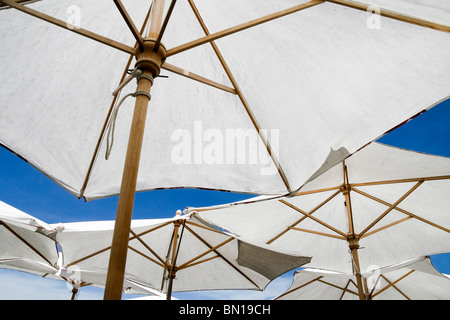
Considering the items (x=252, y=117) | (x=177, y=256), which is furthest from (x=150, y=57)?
(x=177, y=256)

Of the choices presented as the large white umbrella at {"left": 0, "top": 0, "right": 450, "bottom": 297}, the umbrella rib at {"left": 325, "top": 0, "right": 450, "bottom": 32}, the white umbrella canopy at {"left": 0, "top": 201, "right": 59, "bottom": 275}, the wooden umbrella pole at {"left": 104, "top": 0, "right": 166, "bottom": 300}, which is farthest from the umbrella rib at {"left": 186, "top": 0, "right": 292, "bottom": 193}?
the white umbrella canopy at {"left": 0, "top": 201, "right": 59, "bottom": 275}

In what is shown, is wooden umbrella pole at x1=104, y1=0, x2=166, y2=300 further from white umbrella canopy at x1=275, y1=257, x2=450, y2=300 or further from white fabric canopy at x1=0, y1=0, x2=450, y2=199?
white umbrella canopy at x1=275, y1=257, x2=450, y2=300

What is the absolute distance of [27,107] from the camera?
3.44 m

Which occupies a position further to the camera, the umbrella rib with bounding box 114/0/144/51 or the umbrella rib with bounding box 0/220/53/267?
the umbrella rib with bounding box 0/220/53/267

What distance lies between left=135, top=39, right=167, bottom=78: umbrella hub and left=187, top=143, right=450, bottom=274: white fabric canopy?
274 centimetres

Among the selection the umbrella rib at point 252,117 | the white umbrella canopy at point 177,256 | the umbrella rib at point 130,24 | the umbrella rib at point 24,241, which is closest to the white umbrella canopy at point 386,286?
the white umbrella canopy at point 177,256

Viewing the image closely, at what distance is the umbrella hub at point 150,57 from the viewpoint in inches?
91.2

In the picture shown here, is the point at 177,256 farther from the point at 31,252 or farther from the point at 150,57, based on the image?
the point at 150,57

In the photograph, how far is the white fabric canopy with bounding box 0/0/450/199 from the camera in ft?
9.53

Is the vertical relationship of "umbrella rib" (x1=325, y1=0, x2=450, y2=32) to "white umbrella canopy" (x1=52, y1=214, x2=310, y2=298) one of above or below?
above

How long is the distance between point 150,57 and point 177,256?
465 centimetres

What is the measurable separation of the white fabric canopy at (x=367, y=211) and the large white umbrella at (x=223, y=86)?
1335mm

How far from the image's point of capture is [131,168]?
1905mm
